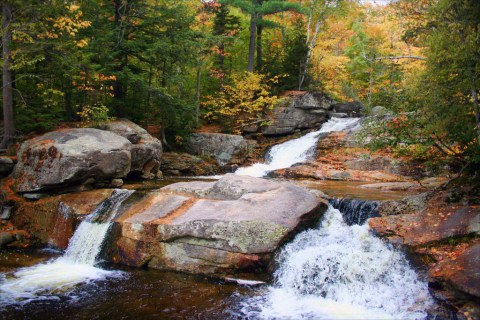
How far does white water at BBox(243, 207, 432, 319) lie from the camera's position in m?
6.00

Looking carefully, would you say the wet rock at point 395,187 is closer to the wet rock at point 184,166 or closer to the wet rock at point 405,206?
the wet rock at point 405,206

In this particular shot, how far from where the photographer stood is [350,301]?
252 inches

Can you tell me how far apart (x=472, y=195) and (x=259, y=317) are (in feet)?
18.3

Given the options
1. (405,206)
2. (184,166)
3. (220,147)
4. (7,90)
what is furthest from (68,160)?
(405,206)

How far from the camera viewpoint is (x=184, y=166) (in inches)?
606

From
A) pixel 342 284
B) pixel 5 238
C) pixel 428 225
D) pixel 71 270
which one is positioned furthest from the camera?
pixel 5 238

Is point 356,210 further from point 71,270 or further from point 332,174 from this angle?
point 71,270

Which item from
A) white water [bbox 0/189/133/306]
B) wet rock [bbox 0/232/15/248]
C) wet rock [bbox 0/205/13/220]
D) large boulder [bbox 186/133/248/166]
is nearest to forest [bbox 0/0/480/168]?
large boulder [bbox 186/133/248/166]

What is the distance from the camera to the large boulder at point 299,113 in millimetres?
20219

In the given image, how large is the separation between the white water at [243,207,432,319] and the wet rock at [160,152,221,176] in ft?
27.4

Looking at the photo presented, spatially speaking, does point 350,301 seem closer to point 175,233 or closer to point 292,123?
point 175,233

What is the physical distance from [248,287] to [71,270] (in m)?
4.17

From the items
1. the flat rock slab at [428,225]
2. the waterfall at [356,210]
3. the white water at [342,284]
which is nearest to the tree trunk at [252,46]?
the waterfall at [356,210]

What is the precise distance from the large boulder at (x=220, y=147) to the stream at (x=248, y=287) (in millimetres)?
8715
